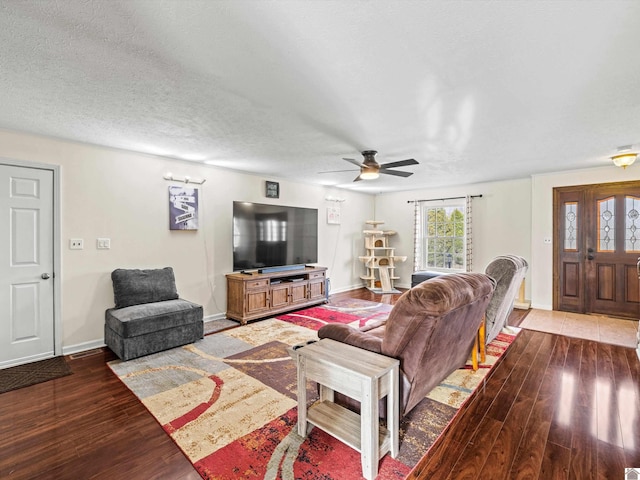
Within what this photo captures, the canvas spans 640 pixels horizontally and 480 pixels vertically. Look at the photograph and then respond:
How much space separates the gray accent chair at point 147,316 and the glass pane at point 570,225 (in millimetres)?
6112

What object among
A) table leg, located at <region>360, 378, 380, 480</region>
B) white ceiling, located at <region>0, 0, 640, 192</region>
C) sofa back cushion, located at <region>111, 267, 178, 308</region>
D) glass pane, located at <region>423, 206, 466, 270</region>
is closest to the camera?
white ceiling, located at <region>0, 0, 640, 192</region>

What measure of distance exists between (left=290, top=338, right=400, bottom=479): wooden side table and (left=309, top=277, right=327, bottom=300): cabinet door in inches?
136

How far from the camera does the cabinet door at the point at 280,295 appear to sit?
4.95 meters

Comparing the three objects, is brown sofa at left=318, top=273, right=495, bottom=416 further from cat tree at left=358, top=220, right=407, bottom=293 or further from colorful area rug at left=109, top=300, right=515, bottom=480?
cat tree at left=358, top=220, right=407, bottom=293

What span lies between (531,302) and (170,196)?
21.1ft

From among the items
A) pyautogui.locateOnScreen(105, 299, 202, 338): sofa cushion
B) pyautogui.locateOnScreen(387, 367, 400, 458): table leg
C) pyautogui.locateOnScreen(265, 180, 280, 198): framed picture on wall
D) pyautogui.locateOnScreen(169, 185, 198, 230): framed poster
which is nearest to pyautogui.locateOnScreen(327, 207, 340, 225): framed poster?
Answer: pyautogui.locateOnScreen(265, 180, 280, 198): framed picture on wall

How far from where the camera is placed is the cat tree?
7.21m

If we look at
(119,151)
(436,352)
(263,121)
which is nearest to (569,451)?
(436,352)

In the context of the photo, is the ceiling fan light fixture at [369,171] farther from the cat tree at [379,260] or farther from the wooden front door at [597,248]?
the wooden front door at [597,248]

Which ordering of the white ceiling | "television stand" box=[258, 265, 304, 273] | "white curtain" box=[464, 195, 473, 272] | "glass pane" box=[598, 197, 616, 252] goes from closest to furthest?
1. the white ceiling
2. "glass pane" box=[598, 197, 616, 252]
3. "television stand" box=[258, 265, 304, 273]
4. "white curtain" box=[464, 195, 473, 272]

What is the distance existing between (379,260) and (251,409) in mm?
Result: 5634

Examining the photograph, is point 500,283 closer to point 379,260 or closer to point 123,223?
point 379,260

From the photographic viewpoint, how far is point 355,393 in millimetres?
1700

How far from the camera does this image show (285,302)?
16.9 feet
